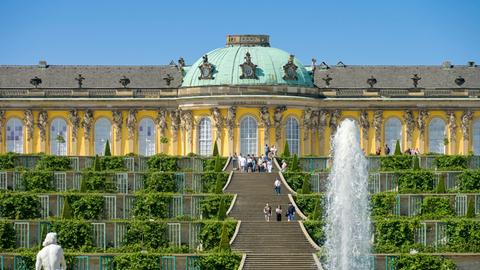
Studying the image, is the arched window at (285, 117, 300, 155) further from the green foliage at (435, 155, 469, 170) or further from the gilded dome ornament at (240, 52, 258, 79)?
the green foliage at (435, 155, 469, 170)

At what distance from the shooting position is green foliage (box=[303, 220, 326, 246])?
67.3 meters

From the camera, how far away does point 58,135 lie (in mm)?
98375

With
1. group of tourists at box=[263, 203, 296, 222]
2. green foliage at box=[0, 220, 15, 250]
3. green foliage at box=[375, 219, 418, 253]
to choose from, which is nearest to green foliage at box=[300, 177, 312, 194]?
group of tourists at box=[263, 203, 296, 222]

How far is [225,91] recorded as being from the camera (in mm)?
94062

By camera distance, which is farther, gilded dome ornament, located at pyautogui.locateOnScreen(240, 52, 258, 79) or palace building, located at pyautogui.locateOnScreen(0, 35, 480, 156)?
palace building, located at pyautogui.locateOnScreen(0, 35, 480, 156)

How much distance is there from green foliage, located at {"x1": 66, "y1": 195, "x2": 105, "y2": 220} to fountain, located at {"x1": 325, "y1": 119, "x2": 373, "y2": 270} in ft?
33.1

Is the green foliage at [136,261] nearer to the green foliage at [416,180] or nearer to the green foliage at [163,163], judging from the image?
the green foliage at [416,180]

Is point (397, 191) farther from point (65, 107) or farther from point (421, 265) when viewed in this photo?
point (65, 107)

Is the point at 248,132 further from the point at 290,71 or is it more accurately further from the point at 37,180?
the point at 37,180

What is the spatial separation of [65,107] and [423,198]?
32187 mm

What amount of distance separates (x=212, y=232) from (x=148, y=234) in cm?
256

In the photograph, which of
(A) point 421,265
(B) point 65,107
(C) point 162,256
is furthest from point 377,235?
(B) point 65,107

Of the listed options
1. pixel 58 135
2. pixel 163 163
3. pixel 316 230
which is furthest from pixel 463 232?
pixel 58 135

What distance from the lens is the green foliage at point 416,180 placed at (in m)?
76.1
